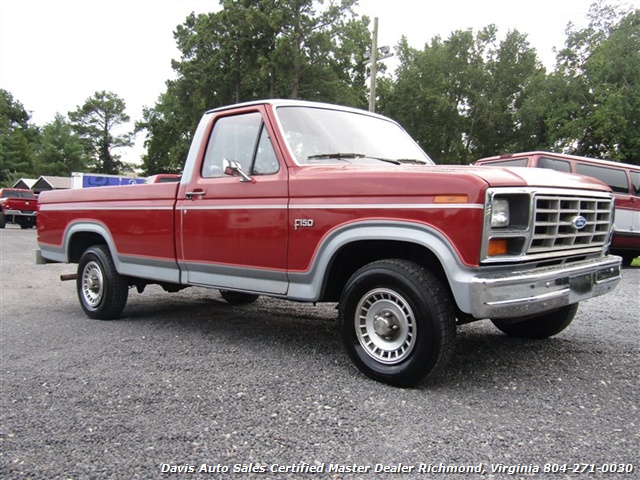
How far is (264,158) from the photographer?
4277 millimetres

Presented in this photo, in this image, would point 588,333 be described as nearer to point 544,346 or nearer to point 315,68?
point 544,346

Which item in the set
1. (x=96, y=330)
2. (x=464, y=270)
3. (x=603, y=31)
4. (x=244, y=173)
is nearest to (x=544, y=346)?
(x=464, y=270)

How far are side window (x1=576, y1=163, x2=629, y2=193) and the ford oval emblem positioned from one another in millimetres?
7615

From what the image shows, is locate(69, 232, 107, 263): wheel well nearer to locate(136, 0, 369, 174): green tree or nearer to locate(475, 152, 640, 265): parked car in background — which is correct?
locate(475, 152, 640, 265): parked car in background

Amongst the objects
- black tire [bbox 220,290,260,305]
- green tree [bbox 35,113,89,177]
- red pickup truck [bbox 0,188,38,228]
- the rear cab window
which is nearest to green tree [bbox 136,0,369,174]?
red pickup truck [bbox 0,188,38,228]

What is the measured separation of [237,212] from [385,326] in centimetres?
161

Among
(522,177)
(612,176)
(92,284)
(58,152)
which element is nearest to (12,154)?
(58,152)

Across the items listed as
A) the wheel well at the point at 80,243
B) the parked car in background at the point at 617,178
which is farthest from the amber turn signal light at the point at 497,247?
the parked car in background at the point at 617,178

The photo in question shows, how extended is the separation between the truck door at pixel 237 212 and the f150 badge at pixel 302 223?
4.2 inches

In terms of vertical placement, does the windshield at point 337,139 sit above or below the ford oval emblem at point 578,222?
above

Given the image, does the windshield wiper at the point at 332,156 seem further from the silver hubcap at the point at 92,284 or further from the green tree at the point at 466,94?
the green tree at the point at 466,94

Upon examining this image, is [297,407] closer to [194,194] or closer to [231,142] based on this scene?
[194,194]

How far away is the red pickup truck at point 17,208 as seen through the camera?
2725cm

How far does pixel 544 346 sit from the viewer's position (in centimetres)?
442
